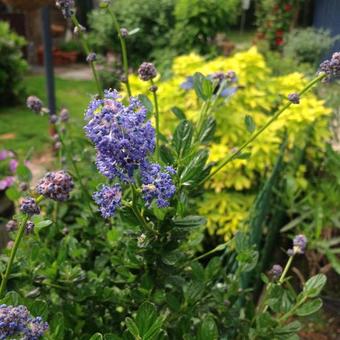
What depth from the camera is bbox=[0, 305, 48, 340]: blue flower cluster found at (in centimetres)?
72

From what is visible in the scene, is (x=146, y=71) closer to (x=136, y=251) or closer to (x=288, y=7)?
(x=136, y=251)

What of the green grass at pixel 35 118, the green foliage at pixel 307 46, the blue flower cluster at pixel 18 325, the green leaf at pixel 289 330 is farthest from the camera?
the green foliage at pixel 307 46

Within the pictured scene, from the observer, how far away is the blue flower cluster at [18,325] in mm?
725

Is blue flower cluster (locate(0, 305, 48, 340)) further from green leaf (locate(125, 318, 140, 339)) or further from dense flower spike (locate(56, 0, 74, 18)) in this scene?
dense flower spike (locate(56, 0, 74, 18))

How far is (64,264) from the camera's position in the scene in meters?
1.32

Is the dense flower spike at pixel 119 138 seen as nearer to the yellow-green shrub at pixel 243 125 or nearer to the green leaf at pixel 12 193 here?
the green leaf at pixel 12 193

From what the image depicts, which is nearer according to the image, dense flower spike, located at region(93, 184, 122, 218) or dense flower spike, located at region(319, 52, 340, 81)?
dense flower spike, located at region(93, 184, 122, 218)

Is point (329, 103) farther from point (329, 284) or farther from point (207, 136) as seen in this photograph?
point (207, 136)

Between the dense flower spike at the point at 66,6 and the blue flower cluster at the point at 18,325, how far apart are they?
762 mm

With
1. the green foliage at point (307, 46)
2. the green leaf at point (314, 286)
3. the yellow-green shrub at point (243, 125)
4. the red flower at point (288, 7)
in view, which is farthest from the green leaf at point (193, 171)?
the red flower at point (288, 7)

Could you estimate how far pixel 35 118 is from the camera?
22.1 ft

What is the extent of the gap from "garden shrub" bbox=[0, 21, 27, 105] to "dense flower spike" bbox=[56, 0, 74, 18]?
19.9 feet

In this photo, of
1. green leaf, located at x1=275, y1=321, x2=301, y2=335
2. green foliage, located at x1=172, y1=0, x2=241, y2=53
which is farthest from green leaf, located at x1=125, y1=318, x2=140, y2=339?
green foliage, located at x1=172, y1=0, x2=241, y2=53

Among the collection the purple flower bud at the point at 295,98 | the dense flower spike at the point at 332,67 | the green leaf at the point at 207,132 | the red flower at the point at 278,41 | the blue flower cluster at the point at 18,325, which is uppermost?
the dense flower spike at the point at 332,67
